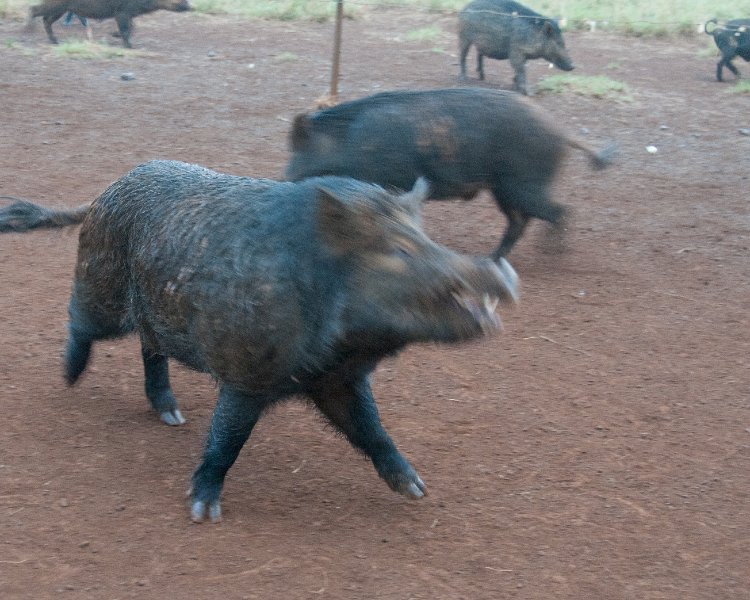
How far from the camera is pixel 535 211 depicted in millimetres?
6391

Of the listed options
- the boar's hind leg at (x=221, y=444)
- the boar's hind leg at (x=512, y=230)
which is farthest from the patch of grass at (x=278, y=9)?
the boar's hind leg at (x=221, y=444)

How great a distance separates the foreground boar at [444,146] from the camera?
246 inches

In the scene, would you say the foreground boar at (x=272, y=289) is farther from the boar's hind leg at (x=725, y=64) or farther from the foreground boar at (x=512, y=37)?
the boar's hind leg at (x=725, y=64)

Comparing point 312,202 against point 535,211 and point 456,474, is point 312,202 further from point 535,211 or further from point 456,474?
point 535,211

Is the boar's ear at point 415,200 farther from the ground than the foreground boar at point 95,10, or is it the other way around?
the boar's ear at point 415,200

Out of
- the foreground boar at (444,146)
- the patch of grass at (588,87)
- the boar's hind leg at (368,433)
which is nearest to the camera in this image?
the boar's hind leg at (368,433)

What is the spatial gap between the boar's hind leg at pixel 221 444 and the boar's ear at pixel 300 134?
10.5 feet

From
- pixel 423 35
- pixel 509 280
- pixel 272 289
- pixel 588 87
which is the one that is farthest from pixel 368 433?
pixel 423 35

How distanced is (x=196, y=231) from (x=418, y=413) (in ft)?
4.95

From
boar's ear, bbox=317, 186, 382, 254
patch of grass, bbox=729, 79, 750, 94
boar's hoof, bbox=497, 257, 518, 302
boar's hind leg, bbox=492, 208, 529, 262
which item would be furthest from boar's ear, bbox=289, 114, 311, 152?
patch of grass, bbox=729, 79, 750, 94

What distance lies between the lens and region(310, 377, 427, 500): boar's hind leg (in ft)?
12.0

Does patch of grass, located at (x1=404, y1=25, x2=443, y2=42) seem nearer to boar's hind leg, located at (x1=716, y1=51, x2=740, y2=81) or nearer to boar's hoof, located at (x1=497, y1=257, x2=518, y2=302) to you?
boar's hind leg, located at (x1=716, y1=51, x2=740, y2=81)

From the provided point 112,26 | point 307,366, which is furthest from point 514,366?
point 112,26

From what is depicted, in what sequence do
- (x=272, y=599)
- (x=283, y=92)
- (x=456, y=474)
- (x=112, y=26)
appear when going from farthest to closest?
(x=112, y=26), (x=283, y=92), (x=456, y=474), (x=272, y=599)
